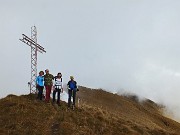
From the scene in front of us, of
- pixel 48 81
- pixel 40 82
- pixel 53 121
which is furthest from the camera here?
pixel 48 81

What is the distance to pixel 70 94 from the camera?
102ft

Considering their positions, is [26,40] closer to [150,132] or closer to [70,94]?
[70,94]

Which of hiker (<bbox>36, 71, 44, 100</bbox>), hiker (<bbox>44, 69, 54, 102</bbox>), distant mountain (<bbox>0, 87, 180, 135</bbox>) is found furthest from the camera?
hiker (<bbox>44, 69, 54, 102</bbox>)

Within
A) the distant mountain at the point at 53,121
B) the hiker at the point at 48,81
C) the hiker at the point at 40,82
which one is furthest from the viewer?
the hiker at the point at 48,81

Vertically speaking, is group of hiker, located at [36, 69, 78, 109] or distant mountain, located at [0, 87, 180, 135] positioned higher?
group of hiker, located at [36, 69, 78, 109]

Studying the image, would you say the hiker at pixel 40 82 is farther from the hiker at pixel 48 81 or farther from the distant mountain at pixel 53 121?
the distant mountain at pixel 53 121

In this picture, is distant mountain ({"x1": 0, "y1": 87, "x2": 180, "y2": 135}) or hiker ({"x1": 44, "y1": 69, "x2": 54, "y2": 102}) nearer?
distant mountain ({"x1": 0, "y1": 87, "x2": 180, "y2": 135})

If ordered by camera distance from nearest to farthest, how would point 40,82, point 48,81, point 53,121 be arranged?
point 53,121 → point 40,82 → point 48,81

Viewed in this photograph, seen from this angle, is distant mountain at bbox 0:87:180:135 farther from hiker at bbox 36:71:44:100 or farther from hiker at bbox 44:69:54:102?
hiker at bbox 44:69:54:102

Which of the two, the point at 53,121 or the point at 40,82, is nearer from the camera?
the point at 53,121

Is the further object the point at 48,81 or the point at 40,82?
the point at 48,81

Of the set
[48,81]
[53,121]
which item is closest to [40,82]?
[48,81]

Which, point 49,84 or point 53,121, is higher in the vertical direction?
point 49,84

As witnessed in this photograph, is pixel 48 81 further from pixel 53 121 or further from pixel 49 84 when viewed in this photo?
pixel 53 121
